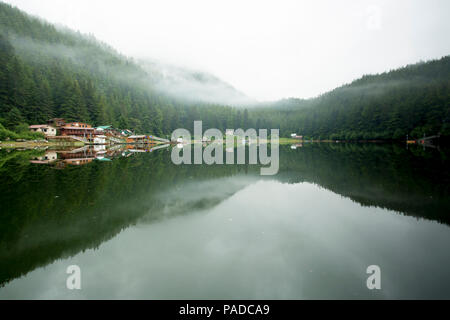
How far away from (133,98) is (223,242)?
119410 mm

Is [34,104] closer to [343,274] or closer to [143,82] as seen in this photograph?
[343,274]

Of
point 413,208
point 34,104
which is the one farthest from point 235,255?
point 34,104

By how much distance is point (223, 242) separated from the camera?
4941 mm

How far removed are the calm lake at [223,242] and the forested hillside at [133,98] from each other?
55.2 meters

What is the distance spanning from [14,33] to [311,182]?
153362mm

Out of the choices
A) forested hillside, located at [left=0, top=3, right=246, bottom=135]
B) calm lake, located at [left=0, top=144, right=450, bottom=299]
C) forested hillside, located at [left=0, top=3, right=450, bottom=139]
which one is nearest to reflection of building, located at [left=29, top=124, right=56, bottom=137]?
forested hillside, located at [left=0, top=3, right=450, bottom=139]

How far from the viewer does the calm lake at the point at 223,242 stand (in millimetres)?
3432

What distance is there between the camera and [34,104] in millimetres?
53562

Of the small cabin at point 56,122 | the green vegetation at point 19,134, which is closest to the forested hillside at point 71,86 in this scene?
the small cabin at point 56,122

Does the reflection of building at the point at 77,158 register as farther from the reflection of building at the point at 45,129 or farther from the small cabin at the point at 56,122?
the small cabin at the point at 56,122

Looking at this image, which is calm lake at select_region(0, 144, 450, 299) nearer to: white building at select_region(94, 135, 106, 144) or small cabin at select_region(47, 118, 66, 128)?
white building at select_region(94, 135, 106, 144)

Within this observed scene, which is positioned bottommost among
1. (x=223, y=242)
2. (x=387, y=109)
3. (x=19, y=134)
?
(x=223, y=242)

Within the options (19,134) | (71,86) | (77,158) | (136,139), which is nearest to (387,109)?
(136,139)

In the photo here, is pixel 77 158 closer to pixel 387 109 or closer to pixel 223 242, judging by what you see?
pixel 223 242
